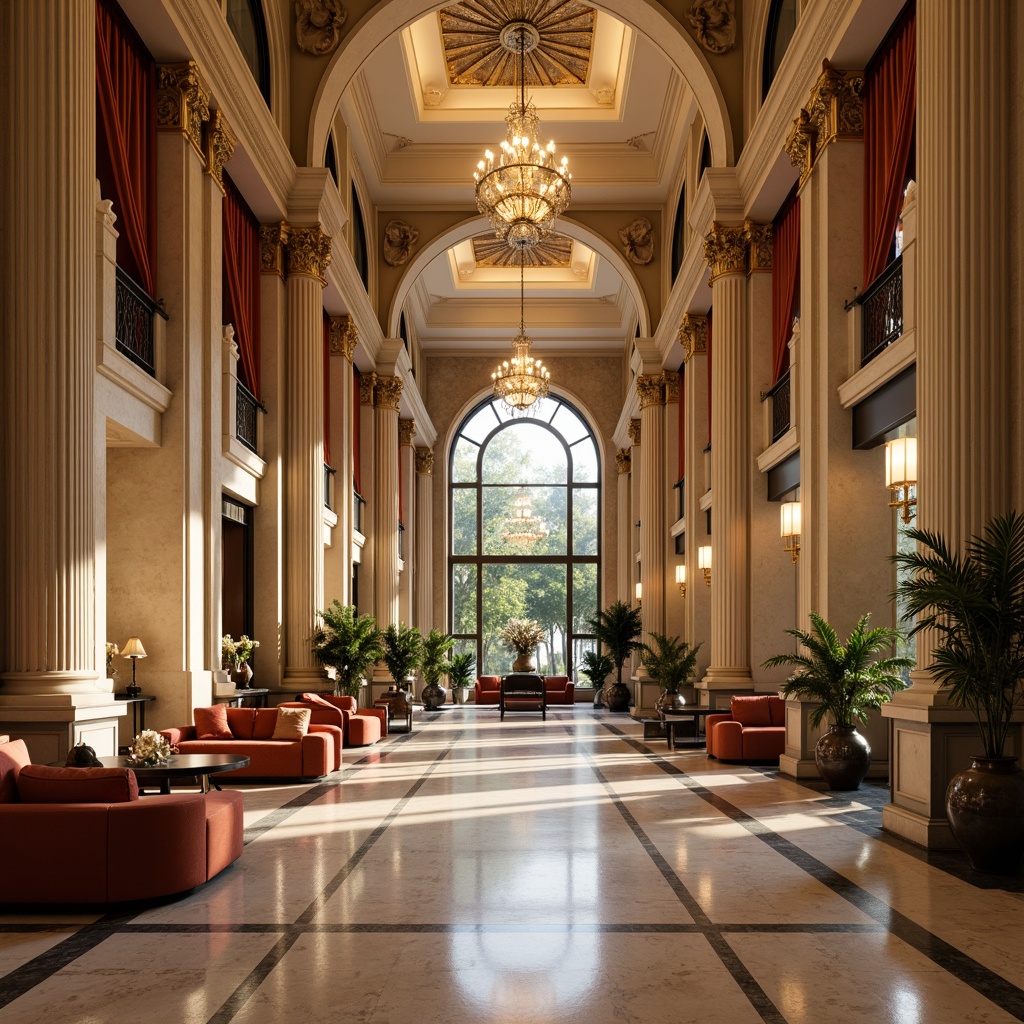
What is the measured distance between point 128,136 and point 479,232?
1238 cm

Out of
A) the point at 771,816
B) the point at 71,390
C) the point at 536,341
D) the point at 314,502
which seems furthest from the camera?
the point at 536,341

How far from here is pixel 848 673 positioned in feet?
30.6

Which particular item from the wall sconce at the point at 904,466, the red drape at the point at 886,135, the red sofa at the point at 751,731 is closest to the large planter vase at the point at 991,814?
the wall sconce at the point at 904,466

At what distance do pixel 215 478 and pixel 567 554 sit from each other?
20229mm

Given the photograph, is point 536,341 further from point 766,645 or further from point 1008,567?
point 1008,567

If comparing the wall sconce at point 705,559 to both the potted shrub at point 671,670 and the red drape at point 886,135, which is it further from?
the red drape at point 886,135

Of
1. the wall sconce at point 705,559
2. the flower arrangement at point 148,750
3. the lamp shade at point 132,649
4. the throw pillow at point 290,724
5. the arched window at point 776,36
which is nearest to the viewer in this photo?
the flower arrangement at point 148,750

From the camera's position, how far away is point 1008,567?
243 inches

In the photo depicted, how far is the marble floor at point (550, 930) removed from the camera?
13.0ft

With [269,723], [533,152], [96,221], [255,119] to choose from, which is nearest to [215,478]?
[269,723]

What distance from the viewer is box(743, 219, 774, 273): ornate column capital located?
14.0 metres

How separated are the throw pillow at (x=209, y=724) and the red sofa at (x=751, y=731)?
5.29m

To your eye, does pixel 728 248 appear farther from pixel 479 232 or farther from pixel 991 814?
pixel 991 814

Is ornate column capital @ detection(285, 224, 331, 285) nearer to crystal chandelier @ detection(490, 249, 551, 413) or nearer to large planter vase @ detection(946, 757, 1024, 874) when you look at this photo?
crystal chandelier @ detection(490, 249, 551, 413)
